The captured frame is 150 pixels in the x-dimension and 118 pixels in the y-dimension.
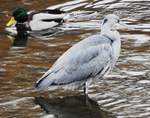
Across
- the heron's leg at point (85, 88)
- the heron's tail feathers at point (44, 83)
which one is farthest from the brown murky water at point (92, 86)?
the heron's tail feathers at point (44, 83)

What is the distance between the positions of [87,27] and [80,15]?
3.90 feet

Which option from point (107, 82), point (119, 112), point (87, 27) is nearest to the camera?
point (119, 112)

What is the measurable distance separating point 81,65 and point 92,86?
0.70m

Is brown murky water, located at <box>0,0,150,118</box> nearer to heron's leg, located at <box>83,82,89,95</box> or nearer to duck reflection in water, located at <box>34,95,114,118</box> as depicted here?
duck reflection in water, located at <box>34,95,114,118</box>

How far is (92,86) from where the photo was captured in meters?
10.7

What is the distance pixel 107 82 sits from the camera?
1079cm

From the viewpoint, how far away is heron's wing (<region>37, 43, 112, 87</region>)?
10008 mm

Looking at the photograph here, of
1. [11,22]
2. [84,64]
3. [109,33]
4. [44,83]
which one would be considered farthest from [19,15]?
[44,83]

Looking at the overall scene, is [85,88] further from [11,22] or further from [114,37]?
[11,22]

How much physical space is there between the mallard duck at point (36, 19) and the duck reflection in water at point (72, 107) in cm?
585

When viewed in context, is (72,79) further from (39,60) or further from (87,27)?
(87,27)

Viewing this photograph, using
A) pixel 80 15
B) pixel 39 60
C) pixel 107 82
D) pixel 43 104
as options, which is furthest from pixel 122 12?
pixel 43 104

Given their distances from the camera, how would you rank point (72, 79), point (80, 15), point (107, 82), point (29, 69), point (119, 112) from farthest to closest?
1. point (80, 15)
2. point (29, 69)
3. point (107, 82)
4. point (72, 79)
5. point (119, 112)

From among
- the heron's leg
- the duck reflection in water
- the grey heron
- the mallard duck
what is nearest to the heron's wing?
the grey heron
